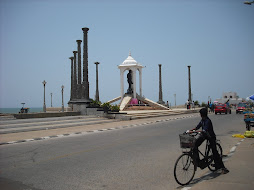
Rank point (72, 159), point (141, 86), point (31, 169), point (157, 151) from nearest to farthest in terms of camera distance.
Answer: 1. point (31, 169)
2. point (72, 159)
3. point (157, 151)
4. point (141, 86)

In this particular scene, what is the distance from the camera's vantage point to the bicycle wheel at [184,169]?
232 inches

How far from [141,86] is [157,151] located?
43885 millimetres

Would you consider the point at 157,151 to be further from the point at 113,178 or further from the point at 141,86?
the point at 141,86

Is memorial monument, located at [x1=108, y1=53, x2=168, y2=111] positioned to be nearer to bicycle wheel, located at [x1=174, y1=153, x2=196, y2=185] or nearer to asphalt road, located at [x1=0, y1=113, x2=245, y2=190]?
asphalt road, located at [x1=0, y1=113, x2=245, y2=190]

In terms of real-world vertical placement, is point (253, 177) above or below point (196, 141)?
below

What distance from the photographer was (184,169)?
6.06 metres

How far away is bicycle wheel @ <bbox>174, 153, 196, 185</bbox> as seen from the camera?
5896mm

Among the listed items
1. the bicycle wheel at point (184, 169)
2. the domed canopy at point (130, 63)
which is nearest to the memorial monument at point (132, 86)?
the domed canopy at point (130, 63)

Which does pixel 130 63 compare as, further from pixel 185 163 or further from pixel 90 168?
pixel 185 163

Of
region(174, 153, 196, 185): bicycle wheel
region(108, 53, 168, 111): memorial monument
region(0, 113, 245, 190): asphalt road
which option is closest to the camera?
region(174, 153, 196, 185): bicycle wheel

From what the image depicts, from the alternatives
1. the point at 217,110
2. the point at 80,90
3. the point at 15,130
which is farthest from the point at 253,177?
the point at 217,110

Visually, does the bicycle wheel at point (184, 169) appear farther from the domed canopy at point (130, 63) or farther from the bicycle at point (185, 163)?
the domed canopy at point (130, 63)

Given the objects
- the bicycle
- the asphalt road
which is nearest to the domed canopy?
the asphalt road

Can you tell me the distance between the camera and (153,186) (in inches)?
232
